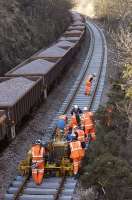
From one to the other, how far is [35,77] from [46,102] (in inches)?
74.1

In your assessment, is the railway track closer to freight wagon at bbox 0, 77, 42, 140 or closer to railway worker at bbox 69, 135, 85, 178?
railway worker at bbox 69, 135, 85, 178

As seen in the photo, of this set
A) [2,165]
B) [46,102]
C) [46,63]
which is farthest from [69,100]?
[2,165]

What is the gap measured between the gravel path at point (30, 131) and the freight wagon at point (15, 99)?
25.6 inches

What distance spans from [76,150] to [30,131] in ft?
17.2

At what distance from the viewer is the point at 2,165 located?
16250 mm

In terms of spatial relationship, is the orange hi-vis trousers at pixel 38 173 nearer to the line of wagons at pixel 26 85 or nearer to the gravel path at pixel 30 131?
the gravel path at pixel 30 131

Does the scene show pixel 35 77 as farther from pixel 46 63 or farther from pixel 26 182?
pixel 26 182

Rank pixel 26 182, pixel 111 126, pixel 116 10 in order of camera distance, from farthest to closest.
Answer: pixel 116 10
pixel 111 126
pixel 26 182

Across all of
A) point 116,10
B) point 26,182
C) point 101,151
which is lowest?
point 26,182

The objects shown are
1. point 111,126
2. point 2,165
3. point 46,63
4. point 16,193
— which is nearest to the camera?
point 16,193

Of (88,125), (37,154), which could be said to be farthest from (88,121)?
(37,154)

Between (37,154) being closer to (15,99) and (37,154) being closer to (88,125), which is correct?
(88,125)

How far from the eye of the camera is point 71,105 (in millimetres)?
24297

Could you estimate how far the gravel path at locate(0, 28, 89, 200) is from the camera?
52.1 ft
